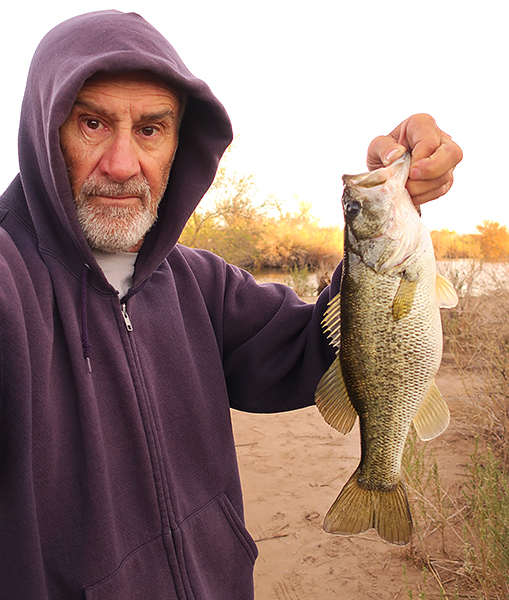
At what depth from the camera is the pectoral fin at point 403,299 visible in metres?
1.75

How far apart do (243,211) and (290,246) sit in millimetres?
3304

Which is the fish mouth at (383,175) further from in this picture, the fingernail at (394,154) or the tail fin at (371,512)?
the tail fin at (371,512)

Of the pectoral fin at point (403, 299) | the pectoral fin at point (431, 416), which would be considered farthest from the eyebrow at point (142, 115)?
the pectoral fin at point (431, 416)

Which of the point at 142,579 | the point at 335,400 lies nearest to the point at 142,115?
the point at 335,400

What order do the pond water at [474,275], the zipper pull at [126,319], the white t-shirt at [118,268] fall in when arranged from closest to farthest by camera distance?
the zipper pull at [126,319]
the white t-shirt at [118,268]
the pond water at [474,275]

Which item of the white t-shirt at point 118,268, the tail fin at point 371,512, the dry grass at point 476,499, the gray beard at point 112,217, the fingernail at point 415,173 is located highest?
the fingernail at point 415,173

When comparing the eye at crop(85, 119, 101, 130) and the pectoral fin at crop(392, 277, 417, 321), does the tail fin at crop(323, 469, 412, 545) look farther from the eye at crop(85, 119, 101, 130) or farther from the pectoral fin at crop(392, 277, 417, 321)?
the eye at crop(85, 119, 101, 130)

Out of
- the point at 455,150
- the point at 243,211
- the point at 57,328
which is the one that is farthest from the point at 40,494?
the point at 243,211

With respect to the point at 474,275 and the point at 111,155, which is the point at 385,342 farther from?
the point at 474,275

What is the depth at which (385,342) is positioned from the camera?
179cm

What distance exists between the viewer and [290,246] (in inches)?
932

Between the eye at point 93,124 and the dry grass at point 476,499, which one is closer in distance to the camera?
the eye at point 93,124

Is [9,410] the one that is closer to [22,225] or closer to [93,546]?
[93,546]

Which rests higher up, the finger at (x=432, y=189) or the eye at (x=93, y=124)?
the eye at (x=93, y=124)
